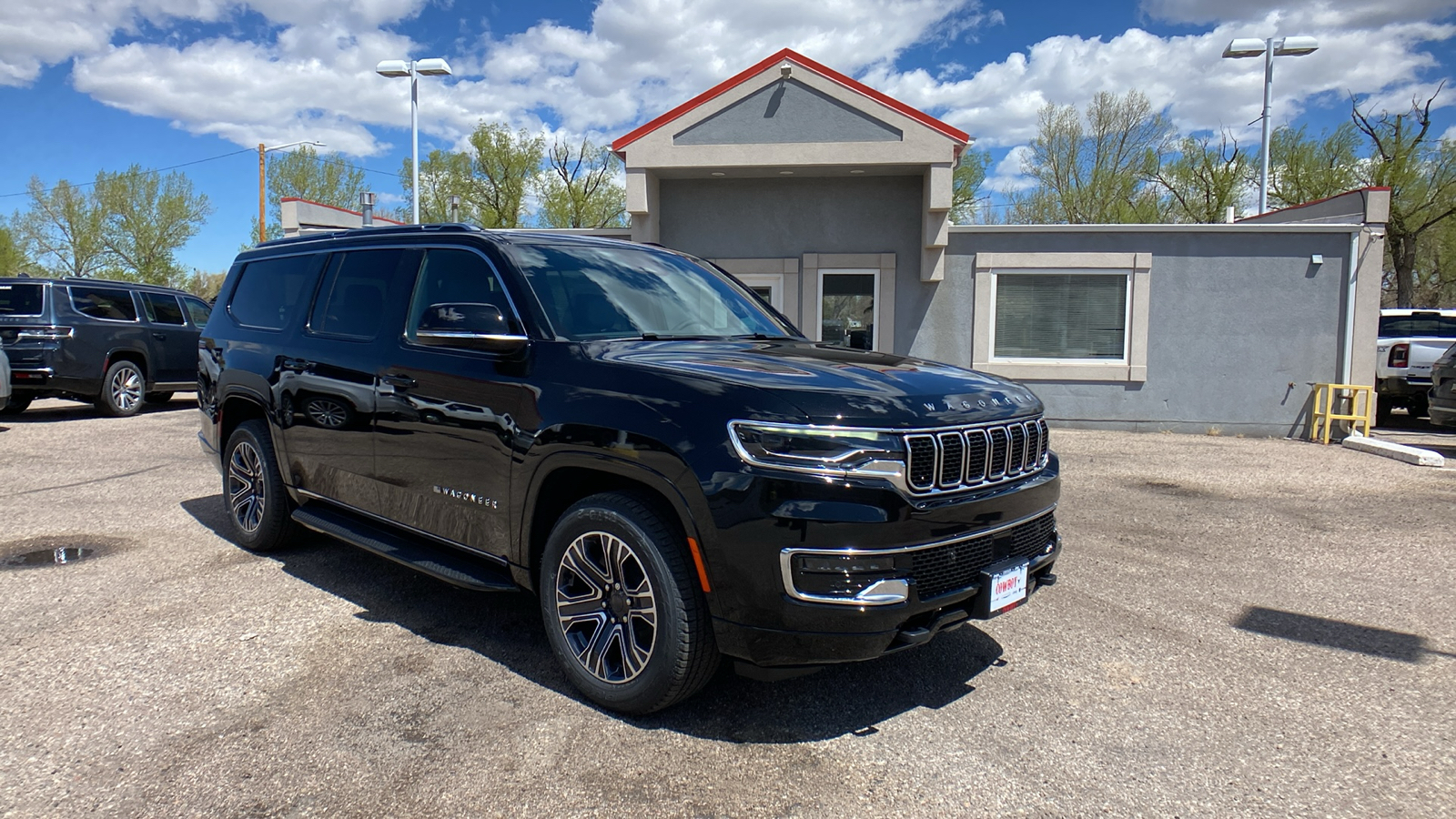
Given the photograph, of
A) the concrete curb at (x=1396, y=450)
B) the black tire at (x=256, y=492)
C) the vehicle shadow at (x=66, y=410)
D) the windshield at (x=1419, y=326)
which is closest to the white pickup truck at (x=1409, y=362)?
the windshield at (x=1419, y=326)

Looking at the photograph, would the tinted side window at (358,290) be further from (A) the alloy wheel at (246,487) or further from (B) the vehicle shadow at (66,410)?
(B) the vehicle shadow at (66,410)

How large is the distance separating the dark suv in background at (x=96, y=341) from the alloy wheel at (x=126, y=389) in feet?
0.04

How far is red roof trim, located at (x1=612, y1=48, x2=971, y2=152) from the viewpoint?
1204cm

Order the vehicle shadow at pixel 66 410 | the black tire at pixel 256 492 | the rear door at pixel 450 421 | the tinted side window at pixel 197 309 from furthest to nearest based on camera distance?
1. the tinted side window at pixel 197 309
2. the vehicle shadow at pixel 66 410
3. the black tire at pixel 256 492
4. the rear door at pixel 450 421

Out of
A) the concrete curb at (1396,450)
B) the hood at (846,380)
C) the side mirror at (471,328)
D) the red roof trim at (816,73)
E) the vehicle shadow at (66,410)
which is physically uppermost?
the red roof trim at (816,73)

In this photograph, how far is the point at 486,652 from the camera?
3.96 metres

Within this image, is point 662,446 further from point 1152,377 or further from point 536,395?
point 1152,377

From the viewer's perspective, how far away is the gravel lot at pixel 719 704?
2818mm

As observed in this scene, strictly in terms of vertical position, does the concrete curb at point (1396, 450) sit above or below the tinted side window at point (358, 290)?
below

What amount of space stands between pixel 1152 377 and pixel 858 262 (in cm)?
456

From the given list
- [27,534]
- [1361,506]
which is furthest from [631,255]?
[1361,506]

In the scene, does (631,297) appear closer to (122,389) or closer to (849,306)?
(849,306)

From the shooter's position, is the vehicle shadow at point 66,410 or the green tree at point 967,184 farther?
the green tree at point 967,184

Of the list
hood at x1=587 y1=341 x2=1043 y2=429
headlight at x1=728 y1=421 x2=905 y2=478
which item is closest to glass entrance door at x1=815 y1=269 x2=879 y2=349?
hood at x1=587 y1=341 x2=1043 y2=429
